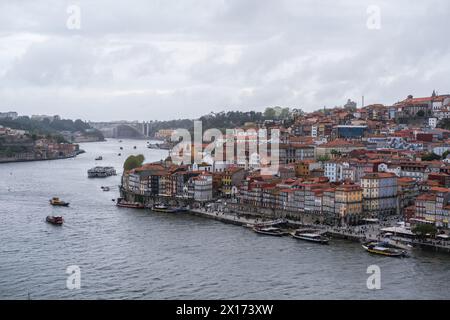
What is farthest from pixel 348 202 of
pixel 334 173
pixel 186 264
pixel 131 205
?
pixel 131 205

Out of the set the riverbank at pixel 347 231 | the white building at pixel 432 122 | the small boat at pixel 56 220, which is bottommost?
the riverbank at pixel 347 231

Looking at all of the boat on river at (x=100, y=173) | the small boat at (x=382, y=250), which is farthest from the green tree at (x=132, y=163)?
the small boat at (x=382, y=250)

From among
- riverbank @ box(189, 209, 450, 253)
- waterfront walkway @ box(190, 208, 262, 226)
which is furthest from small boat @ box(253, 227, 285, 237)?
waterfront walkway @ box(190, 208, 262, 226)

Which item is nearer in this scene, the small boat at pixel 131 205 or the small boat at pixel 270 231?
the small boat at pixel 270 231

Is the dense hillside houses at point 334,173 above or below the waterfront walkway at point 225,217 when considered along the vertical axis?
above

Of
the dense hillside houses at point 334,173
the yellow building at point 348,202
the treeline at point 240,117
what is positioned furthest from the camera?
the treeline at point 240,117

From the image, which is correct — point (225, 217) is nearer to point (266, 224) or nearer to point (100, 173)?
point (266, 224)

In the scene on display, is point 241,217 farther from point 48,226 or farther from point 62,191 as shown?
point 62,191

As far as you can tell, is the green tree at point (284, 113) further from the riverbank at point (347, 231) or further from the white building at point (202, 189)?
the riverbank at point (347, 231)
